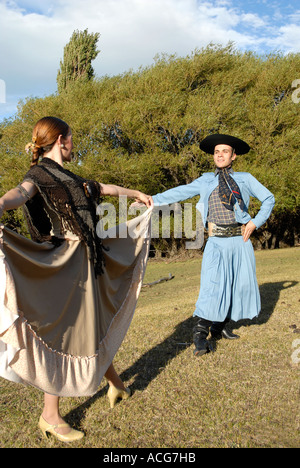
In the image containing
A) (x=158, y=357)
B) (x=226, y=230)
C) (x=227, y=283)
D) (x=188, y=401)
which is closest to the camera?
(x=188, y=401)

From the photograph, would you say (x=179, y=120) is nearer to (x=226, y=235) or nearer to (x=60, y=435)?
(x=226, y=235)

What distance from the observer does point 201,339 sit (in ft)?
16.2

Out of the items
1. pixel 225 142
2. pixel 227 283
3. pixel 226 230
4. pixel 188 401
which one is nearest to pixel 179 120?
pixel 225 142

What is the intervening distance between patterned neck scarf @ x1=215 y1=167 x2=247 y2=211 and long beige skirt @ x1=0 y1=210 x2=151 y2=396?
214 centimetres

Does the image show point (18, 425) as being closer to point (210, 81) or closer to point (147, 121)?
point (147, 121)

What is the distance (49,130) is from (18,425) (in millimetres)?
2500

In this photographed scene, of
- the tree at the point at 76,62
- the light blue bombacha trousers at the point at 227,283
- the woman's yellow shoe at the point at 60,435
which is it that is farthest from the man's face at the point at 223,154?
the tree at the point at 76,62

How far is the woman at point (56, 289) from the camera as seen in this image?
280cm

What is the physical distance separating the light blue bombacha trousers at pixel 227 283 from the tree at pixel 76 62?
2783cm

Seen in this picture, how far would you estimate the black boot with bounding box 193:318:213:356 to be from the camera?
15.7ft

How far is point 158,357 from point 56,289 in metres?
2.27

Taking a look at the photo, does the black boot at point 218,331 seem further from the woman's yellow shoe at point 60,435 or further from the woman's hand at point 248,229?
the woman's yellow shoe at point 60,435

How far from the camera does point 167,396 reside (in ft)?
12.6
